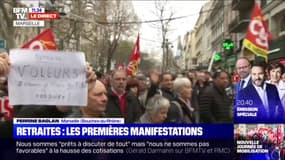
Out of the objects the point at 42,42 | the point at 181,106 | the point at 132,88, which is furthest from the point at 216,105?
the point at 42,42

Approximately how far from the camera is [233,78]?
5.20 m

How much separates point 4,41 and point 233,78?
291 centimetres

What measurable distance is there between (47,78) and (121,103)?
0.81 meters

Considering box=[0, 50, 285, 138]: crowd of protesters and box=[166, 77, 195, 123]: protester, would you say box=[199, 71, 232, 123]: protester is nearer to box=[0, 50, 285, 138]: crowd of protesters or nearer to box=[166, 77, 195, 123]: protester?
box=[0, 50, 285, 138]: crowd of protesters

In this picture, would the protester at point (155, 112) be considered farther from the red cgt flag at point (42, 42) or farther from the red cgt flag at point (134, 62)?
the red cgt flag at point (134, 62)

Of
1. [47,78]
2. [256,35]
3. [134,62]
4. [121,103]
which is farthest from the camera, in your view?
[134,62]

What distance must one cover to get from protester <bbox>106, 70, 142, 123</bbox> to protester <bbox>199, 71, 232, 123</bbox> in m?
0.65

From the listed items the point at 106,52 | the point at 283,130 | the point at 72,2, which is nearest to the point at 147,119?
the point at 283,130

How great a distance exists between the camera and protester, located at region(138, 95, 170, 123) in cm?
481

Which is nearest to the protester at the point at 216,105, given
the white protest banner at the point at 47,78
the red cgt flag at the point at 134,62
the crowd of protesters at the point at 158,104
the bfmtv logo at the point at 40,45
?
the crowd of protesters at the point at 158,104

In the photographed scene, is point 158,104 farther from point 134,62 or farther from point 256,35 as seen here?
point 134,62
